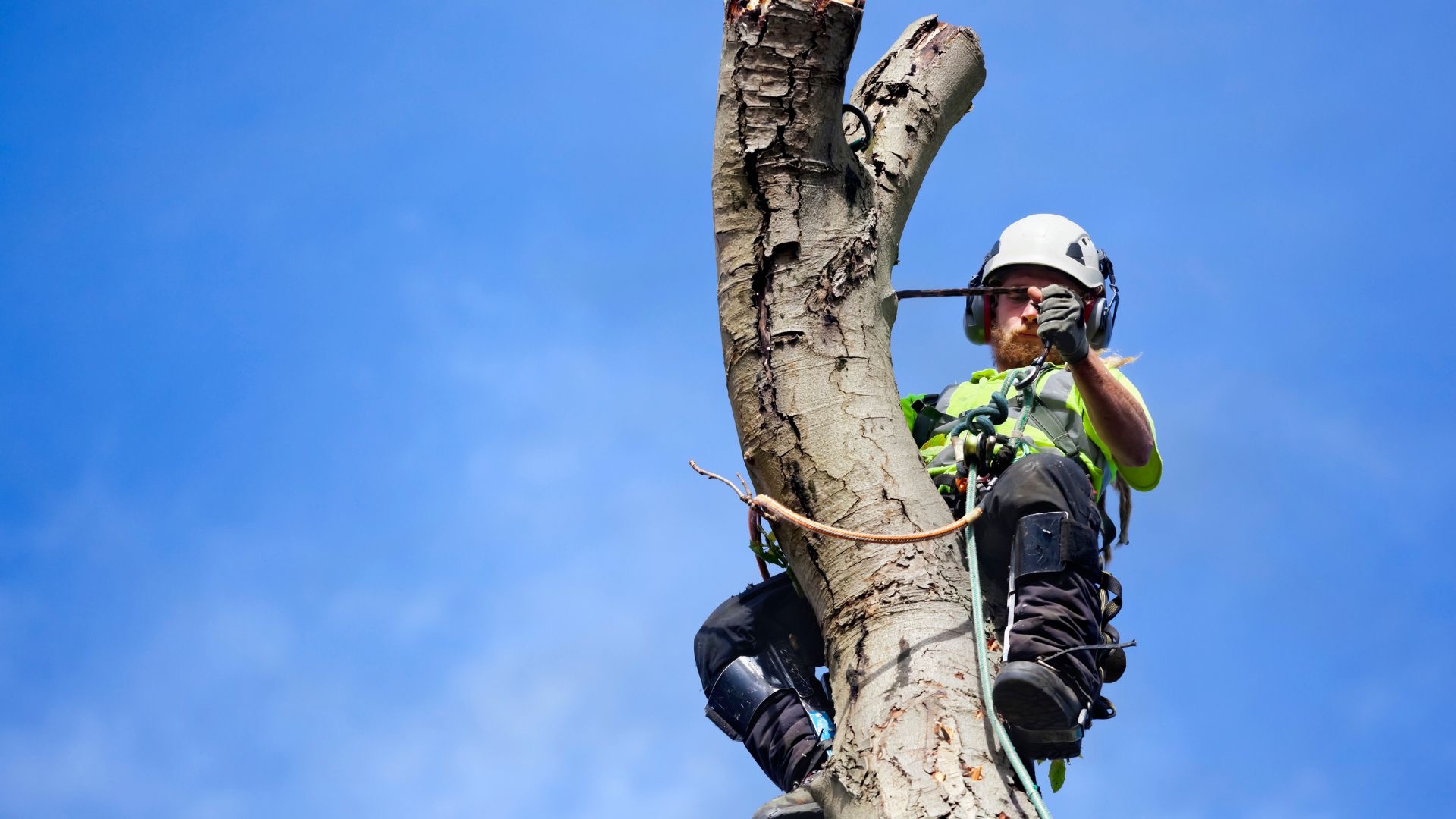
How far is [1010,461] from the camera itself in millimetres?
4211

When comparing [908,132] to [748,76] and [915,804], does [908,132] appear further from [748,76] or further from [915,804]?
[915,804]

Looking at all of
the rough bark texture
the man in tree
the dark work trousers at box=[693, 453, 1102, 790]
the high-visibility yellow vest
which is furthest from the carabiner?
the rough bark texture

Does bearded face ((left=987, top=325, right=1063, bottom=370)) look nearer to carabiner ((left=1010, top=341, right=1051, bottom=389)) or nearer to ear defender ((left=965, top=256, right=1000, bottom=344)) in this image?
ear defender ((left=965, top=256, right=1000, bottom=344))

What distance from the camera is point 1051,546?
12.7 feet

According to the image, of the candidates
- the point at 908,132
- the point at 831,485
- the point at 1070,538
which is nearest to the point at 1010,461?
the point at 1070,538

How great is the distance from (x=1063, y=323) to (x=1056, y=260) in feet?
4.21

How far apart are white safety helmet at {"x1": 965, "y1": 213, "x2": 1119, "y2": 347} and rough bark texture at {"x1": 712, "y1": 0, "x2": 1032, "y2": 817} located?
1.39 m

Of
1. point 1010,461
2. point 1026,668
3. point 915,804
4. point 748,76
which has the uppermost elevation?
point 748,76

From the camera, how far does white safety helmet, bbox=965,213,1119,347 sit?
213 inches

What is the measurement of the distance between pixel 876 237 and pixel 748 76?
56 centimetres

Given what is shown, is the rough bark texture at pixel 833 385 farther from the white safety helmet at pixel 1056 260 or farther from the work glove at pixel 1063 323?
the white safety helmet at pixel 1056 260

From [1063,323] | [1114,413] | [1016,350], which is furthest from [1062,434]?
[1016,350]

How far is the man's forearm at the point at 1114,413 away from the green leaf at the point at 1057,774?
990 millimetres

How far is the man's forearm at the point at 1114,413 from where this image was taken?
169 inches
